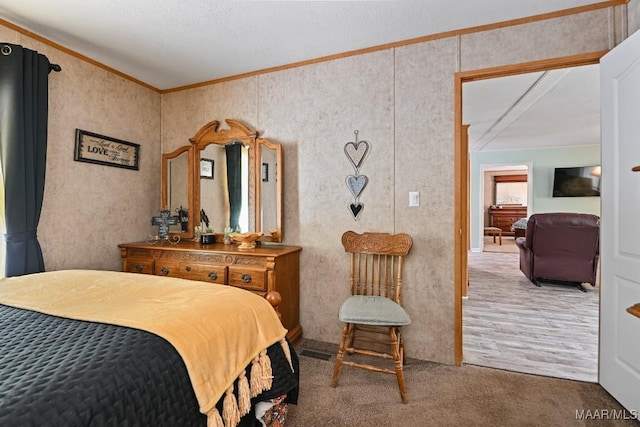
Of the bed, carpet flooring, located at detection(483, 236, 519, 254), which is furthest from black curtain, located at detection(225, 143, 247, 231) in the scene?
carpet flooring, located at detection(483, 236, 519, 254)

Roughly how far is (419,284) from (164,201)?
2.62 metres

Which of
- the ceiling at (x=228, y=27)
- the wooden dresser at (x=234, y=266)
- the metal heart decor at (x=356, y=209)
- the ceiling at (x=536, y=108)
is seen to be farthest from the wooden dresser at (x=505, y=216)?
the wooden dresser at (x=234, y=266)

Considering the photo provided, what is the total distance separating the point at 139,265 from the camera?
2.78 metres

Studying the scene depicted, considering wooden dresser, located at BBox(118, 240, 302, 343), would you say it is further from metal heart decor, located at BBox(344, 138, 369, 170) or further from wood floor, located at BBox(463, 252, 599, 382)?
wood floor, located at BBox(463, 252, 599, 382)

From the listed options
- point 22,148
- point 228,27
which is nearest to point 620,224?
point 228,27

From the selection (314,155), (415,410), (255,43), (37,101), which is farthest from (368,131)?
(37,101)

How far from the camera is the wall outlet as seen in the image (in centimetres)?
234

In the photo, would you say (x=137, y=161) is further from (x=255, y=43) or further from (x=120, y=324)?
(x=120, y=324)

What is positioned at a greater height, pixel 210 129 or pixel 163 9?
pixel 163 9

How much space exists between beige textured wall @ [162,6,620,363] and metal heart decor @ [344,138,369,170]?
0.05 metres

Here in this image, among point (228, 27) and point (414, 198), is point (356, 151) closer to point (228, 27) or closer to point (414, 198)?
point (414, 198)

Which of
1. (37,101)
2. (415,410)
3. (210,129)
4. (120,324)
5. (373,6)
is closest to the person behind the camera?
(120,324)

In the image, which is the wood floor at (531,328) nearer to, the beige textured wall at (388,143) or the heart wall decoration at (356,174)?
the beige textured wall at (388,143)

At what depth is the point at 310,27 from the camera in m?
2.18
